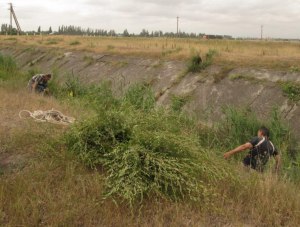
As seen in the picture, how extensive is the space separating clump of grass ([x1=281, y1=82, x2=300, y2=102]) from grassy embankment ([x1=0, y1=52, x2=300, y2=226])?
511 centimetres

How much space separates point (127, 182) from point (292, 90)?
6776 millimetres

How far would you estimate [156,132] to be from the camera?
4703mm

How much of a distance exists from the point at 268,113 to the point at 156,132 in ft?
17.3

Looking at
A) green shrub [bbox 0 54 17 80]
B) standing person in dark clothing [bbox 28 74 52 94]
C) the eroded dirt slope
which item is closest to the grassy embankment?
the eroded dirt slope

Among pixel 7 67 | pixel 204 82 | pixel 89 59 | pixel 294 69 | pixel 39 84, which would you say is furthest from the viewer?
pixel 7 67

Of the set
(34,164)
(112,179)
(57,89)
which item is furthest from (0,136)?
(57,89)

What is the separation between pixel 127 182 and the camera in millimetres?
3986

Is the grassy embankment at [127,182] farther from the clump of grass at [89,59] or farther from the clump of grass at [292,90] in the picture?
the clump of grass at [89,59]

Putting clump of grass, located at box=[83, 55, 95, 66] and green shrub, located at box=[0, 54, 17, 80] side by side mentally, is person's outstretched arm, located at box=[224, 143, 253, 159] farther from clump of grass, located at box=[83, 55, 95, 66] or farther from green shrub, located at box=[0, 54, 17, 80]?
green shrub, located at box=[0, 54, 17, 80]

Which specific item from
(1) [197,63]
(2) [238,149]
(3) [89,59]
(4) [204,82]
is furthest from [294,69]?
(3) [89,59]

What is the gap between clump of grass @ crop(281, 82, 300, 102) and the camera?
9.34 m

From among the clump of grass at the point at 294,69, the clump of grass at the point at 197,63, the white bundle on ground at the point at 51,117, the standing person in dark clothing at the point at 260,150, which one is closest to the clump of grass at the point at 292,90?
the clump of grass at the point at 294,69

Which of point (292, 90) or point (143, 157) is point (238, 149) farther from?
point (292, 90)

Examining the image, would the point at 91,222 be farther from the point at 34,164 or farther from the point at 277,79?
the point at 277,79
